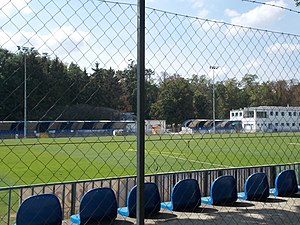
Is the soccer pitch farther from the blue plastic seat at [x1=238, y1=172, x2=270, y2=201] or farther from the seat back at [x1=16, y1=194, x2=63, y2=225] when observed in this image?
the seat back at [x1=16, y1=194, x2=63, y2=225]

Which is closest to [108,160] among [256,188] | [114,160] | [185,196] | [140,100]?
[114,160]

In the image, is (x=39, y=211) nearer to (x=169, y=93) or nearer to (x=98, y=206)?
(x=98, y=206)

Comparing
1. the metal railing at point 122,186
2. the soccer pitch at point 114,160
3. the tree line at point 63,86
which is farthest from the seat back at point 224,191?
the tree line at point 63,86

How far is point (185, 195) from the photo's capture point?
215 inches

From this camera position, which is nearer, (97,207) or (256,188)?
(97,207)

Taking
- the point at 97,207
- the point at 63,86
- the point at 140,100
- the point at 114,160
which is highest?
the point at 63,86

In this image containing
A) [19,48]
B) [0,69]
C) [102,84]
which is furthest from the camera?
[102,84]

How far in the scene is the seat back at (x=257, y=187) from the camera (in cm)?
603

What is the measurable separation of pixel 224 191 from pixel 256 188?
0.65 meters

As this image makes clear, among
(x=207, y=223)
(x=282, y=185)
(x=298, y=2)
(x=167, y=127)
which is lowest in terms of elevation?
(x=207, y=223)

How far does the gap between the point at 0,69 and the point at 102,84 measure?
721 mm

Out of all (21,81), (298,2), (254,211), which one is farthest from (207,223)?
(298,2)

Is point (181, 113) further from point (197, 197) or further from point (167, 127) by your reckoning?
point (197, 197)

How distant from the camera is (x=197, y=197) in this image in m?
5.59
